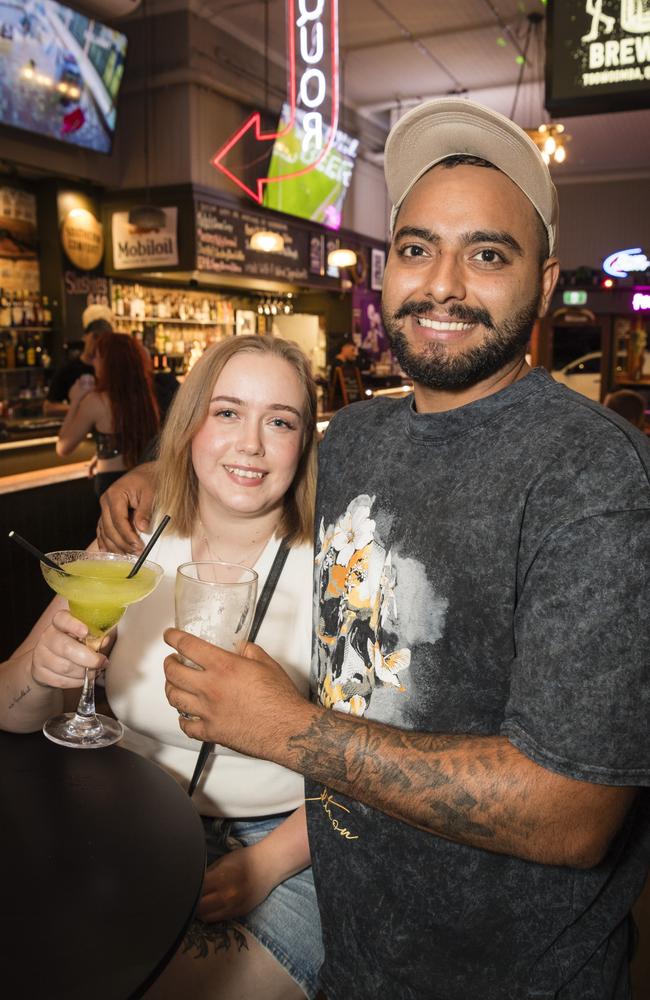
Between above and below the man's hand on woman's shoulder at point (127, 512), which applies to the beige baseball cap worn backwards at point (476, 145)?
above

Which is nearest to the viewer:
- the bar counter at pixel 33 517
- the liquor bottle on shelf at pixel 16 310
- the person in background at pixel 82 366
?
the bar counter at pixel 33 517

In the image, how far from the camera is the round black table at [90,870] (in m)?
1.00

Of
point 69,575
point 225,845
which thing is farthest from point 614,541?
point 225,845

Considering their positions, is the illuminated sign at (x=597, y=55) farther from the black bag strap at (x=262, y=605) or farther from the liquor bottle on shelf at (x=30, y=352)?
the liquor bottle on shelf at (x=30, y=352)

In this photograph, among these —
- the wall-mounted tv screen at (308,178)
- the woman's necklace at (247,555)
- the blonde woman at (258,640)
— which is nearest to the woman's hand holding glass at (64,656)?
the blonde woman at (258,640)

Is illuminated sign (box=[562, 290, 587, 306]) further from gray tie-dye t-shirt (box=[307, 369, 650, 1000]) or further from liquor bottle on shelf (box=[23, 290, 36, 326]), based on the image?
gray tie-dye t-shirt (box=[307, 369, 650, 1000])

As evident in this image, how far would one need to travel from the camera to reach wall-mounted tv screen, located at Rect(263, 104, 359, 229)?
9.05 metres

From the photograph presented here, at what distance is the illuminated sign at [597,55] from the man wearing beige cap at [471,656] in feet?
7.09

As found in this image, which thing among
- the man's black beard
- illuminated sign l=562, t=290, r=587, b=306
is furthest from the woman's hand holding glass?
illuminated sign l=562, t=290, r=587, b=306

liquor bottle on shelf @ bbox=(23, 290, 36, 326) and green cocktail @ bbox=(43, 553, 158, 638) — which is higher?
liquor bottle on shelf @ bbox=(23, 290, 36, 326)

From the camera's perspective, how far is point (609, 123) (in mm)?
11055

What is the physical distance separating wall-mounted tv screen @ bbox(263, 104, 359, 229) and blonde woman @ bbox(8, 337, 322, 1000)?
7.48 m

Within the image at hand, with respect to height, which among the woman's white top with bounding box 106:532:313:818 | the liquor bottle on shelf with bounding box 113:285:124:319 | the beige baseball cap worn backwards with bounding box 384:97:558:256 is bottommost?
the woman's white top with bounding box 106:532:313:818

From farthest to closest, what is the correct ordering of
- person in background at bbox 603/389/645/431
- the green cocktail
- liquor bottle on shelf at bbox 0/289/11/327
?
liquor bottle on shelf at bbox 0/289/11/327 < person in background at bbox 603/389/645/431 < the green cocktail
